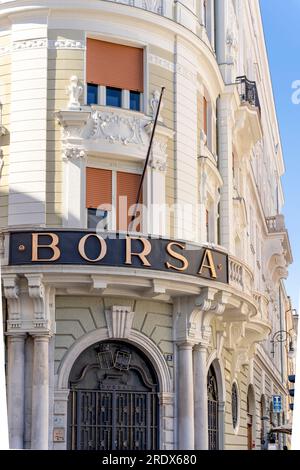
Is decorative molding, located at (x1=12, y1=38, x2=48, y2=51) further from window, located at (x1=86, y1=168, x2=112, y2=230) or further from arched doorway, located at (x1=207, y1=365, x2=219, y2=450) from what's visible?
arched doorway, located at (x1=207, y1=365, x2=219, y2=450)

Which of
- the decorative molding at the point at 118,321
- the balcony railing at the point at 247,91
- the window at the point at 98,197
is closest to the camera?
the decorative molding at the point at 118,321

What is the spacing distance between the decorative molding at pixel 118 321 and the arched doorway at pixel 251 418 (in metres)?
7.67

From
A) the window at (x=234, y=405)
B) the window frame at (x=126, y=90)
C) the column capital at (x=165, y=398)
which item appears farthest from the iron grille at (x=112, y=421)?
the window frame at (x=126, y=90)

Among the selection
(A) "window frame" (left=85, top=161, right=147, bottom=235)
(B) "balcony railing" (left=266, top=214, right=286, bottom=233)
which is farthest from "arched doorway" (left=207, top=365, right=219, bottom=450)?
(B) "balcony railing" (left=266, top=214, right=286, bottom=233)

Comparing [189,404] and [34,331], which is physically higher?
[34,331]

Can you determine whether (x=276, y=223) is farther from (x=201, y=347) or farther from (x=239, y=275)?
(x=201, y=347)

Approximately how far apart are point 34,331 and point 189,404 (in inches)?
119

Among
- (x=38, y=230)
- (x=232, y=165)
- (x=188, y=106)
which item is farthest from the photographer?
(x=232, y=165)

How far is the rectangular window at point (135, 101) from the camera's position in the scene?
16.5 metres

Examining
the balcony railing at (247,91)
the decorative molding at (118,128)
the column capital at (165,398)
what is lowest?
the column capital at (165,398)

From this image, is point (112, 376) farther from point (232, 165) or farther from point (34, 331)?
point (232, 165)

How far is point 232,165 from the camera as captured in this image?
21.3 m

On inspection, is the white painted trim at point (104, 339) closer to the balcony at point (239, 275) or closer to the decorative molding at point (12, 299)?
the decorative molding at point (12, 299)
